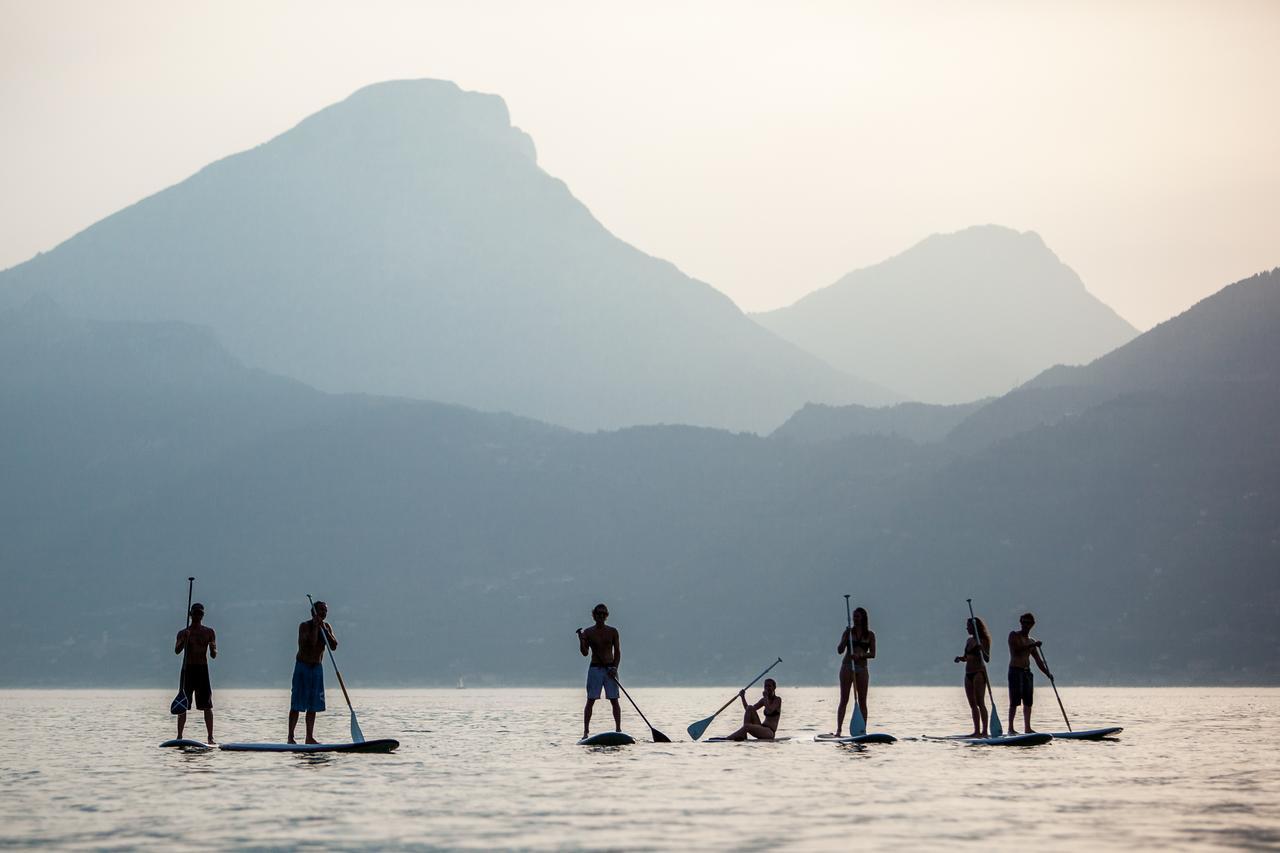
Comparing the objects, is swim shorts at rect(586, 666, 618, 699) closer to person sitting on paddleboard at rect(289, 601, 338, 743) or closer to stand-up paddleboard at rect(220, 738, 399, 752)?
stand-up paddleboard at rect(220, 738, 399, 752)

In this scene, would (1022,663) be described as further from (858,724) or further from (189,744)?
(189,744)

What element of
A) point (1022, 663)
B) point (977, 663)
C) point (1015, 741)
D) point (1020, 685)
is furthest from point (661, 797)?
point (1020, 685)

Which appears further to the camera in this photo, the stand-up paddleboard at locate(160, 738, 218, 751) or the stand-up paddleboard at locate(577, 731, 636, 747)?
the stand-up paddleboard at locate(577, 731, 636, 747)

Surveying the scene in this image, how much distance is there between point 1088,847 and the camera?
57.4 feet

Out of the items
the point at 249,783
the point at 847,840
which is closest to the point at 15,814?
the point at 249,783

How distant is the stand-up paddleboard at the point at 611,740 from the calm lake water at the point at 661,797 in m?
0.39

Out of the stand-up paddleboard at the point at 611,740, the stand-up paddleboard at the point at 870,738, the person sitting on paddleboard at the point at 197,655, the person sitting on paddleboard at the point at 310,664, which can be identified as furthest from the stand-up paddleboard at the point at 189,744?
the stand-up paddleboard at the point at 870,738

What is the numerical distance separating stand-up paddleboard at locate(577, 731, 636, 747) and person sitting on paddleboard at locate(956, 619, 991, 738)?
6813mm

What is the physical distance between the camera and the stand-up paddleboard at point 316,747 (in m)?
31.4

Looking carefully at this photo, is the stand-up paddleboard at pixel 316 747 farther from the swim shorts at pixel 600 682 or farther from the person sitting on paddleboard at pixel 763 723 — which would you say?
the person sitting on paddleboard at pixel 763 723

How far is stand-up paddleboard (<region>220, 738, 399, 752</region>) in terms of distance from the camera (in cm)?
3136

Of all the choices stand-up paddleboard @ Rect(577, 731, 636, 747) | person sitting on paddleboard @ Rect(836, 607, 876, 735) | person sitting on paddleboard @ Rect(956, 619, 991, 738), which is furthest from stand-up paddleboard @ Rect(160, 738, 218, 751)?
person sitting on paddleboard @ Rect(956, 619, 991, 738)

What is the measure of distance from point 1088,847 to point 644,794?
24.5 ft

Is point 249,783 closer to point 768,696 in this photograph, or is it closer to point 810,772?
point 810,772
